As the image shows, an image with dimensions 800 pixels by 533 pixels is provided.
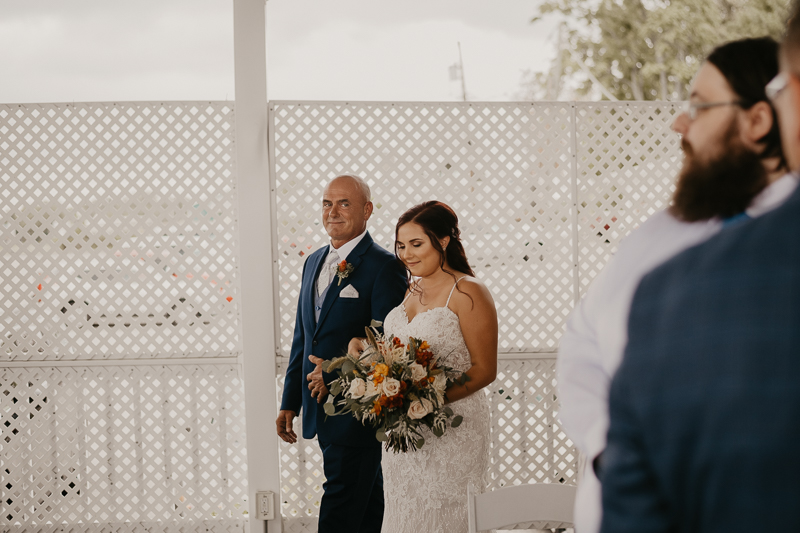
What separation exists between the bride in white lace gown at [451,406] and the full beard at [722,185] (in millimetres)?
1675

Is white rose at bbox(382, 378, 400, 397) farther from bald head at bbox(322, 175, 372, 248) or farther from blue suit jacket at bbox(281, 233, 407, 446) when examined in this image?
bald head at bbox(322, 175, 372, 248)

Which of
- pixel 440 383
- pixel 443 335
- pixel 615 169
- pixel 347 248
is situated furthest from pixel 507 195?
pixel 440 383

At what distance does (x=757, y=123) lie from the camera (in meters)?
0.99

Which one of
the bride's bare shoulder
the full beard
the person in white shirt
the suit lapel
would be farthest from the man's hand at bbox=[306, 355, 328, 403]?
the full beard

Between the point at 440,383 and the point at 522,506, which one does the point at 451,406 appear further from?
the point at 522,506

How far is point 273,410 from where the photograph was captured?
3488mm

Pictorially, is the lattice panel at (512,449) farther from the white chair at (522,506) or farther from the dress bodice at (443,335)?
the white chair at (522,506)

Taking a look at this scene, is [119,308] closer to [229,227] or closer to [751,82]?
[229,227]

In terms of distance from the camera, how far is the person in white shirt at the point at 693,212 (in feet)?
2.93

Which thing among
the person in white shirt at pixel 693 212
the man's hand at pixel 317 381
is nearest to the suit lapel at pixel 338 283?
the man's hand at pixel 317 381

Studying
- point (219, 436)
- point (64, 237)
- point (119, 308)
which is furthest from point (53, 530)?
point (64, 237)

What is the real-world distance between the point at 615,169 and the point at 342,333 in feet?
7.43

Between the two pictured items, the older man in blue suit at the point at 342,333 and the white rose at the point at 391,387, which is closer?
the white rose at the point at 391,387

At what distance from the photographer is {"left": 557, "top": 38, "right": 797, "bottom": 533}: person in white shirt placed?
89 centimetres
